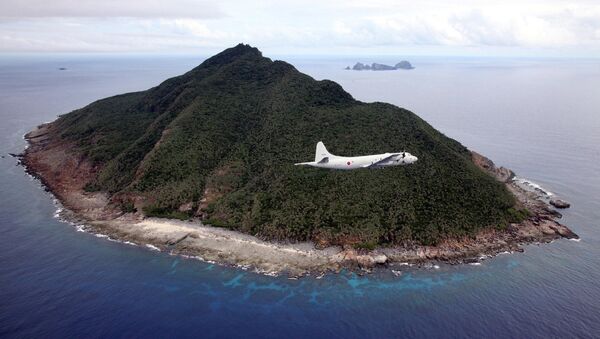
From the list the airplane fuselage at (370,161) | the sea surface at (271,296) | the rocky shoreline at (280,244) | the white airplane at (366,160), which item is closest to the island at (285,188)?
the rocky shoreline at (280,244)

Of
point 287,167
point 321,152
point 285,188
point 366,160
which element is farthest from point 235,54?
point 366,160

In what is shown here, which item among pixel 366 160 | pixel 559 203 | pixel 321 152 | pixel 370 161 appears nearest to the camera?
pixel 370 161

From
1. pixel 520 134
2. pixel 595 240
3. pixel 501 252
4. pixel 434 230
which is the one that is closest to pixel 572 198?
pixel 595 240

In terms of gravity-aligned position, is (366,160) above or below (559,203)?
above

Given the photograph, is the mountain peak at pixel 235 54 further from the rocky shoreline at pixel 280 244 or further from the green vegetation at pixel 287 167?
the rocky shoreline at pixel 280 244

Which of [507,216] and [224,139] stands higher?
[224,139]

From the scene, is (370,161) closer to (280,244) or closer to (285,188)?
(280,244)

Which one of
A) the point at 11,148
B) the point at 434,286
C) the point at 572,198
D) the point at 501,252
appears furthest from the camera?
the point at 11,148

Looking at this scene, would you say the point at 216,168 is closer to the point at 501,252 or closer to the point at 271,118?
the point at 271,118
